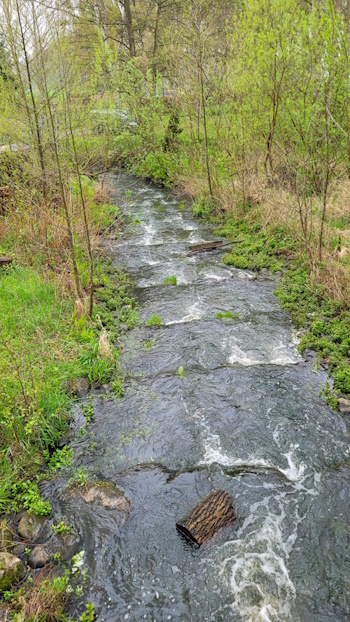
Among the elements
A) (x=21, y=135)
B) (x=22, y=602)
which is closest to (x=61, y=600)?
(x=22, y=602)

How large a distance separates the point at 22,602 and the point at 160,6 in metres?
22.8

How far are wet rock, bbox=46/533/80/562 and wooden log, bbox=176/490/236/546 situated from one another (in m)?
0.96

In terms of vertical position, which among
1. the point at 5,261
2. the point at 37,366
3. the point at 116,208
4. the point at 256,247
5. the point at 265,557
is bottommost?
the point at 265,557

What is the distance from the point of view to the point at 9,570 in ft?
11.1

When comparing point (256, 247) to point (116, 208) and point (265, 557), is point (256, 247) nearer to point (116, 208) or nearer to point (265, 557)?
point (116, 208)

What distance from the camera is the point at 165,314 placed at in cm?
805

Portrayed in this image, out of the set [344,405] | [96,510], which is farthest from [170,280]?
[96,510]

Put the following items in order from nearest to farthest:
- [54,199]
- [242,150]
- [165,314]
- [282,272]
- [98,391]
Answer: [98,391] → [165,314] → [282,272] → [54,199] → [242,150]

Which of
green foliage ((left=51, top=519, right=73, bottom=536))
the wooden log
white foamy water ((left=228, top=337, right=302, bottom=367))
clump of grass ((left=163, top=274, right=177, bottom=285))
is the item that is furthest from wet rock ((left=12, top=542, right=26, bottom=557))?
clump of grass ((left=163, top=274, right=177, bottom=285))

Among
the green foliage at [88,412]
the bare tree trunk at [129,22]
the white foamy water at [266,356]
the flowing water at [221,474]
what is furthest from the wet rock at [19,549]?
the bare tree trunk at [129,22]

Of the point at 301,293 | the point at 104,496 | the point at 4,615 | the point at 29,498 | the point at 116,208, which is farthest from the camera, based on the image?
the point at 116,208

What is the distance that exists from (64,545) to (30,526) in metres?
0.38

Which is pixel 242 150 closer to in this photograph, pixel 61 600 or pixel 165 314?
pixel 165 314

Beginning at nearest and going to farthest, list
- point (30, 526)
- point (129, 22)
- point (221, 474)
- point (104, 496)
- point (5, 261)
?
point (30, 526), point (104, 496), point (221, 474), point (5, 261), point (129, 22)
